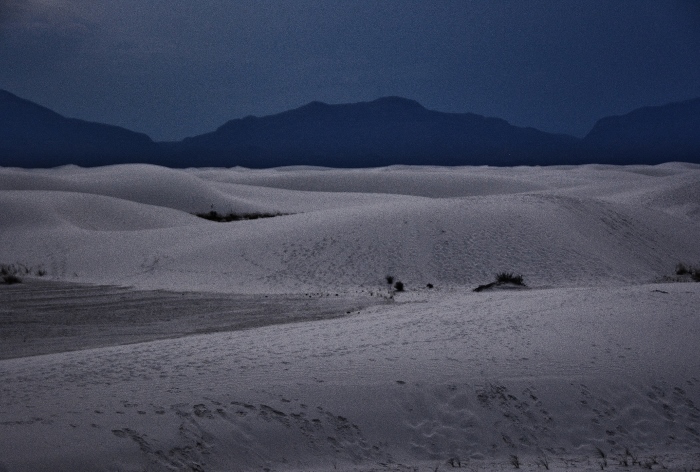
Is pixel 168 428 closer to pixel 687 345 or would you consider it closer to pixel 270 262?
pixel 687 345

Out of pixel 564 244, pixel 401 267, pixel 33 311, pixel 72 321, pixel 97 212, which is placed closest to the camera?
pixel 72 321

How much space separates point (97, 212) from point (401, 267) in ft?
60.6

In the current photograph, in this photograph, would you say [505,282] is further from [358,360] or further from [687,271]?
[358,360]

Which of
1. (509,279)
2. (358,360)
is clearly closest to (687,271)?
(509,279)

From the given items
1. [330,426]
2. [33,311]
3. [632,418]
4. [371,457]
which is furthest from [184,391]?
[33,311]

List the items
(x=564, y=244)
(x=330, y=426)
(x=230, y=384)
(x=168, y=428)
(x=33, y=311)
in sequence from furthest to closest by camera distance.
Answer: (x=564, y=244)
(x=33, y=311)
(x=230, y=384)
(x=330, y=426)
(x=168, y=428)

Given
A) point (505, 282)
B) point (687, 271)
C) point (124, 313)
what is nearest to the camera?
point (124, 313)

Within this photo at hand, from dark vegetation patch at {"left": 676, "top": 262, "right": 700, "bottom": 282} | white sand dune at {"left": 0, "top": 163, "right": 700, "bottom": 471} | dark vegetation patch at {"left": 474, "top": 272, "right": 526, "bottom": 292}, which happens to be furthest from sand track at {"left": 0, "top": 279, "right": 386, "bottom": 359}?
dark vegetation patch at {"left": 676, "top": 262, "right": 700, "bottom": 282}

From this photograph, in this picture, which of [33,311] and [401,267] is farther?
[401,267]

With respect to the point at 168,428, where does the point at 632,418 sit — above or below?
below

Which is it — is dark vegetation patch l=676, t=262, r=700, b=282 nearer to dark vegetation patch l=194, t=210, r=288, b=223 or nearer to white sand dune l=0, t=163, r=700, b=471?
white sand dune l=0, t=163, r=700, b=471

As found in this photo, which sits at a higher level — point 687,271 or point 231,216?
point 231,216

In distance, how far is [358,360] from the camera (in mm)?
7547

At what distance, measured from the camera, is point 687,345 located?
8383 mm
